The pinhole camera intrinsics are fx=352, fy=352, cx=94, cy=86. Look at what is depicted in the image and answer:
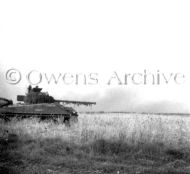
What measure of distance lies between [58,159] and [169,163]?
8.02 ft

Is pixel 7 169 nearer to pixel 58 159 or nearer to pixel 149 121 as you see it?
pixel 58 159

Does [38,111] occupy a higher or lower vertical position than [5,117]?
higher

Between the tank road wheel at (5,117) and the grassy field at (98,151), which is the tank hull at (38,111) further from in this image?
the grassy field at (98,151)

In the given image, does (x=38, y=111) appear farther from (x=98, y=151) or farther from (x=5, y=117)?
(x=98, y=151)

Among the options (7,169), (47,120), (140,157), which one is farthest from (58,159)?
(47,120)

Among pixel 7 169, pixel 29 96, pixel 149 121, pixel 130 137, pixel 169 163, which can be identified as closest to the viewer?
pixel 7 169

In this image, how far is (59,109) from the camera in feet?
57.1

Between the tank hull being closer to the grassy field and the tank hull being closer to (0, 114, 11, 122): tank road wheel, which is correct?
(0, 114, 11, 122): tank road wheel

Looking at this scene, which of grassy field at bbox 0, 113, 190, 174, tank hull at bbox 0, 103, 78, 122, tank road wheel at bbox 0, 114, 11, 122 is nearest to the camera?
grassy field at bbox 0, 113, 190, 174

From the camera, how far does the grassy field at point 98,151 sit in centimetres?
709

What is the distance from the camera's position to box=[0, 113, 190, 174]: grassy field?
7.09 meters

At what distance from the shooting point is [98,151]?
8.66 metres

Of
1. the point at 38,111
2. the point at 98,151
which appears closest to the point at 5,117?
the point at 38,111

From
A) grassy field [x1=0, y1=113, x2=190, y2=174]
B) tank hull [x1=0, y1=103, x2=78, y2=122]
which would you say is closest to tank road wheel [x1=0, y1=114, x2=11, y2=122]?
tank hull [x1=0, y1=103, x2=78, y2=122]
